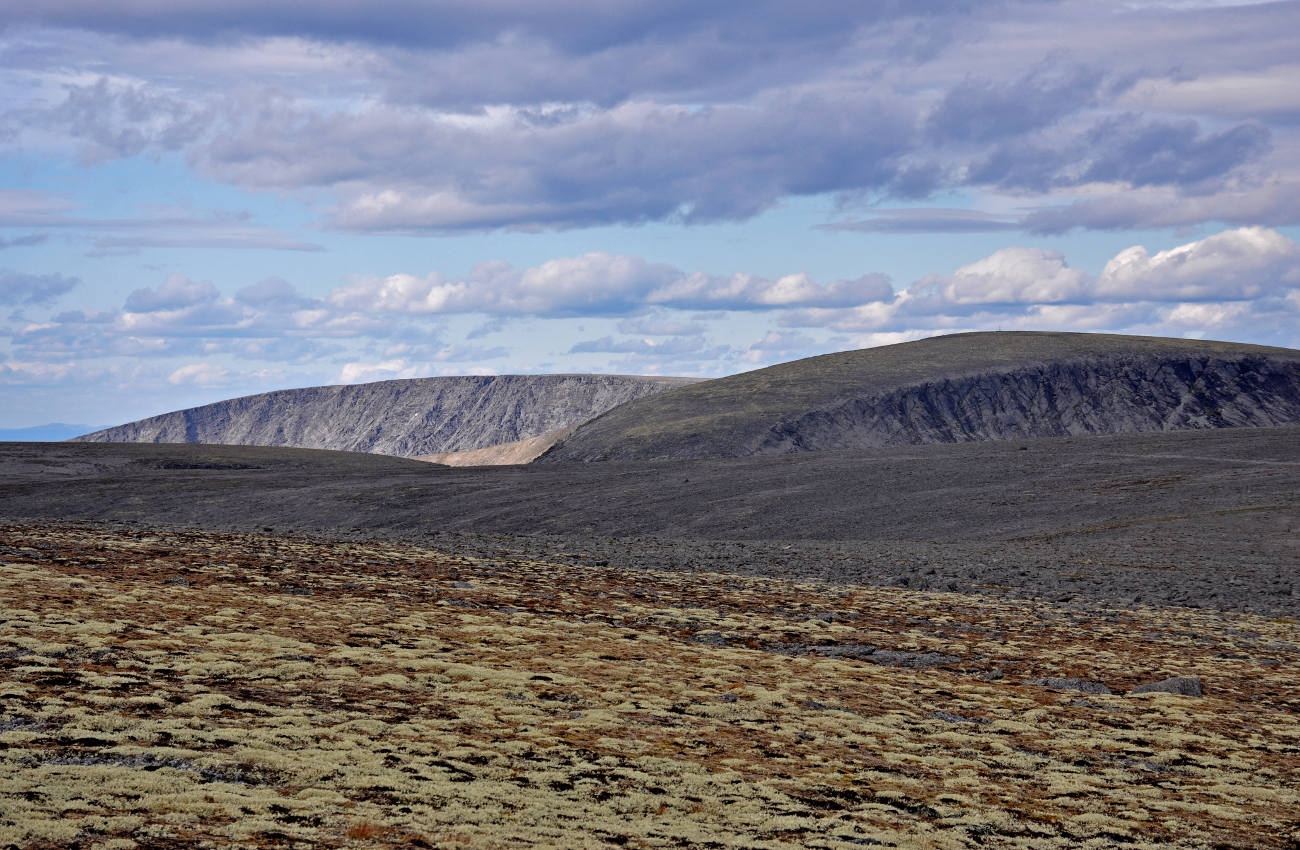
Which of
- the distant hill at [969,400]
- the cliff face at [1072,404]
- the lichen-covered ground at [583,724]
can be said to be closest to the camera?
the lichen-covered ground at [583,724]

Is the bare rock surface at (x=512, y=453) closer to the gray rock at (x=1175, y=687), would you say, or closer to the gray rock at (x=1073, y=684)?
the gray rock at (x=1073, y=684)

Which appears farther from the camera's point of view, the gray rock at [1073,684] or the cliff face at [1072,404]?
the cliff face at [1072,404]

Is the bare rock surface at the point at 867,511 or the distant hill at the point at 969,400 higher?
the distant hill at the point at 969,400

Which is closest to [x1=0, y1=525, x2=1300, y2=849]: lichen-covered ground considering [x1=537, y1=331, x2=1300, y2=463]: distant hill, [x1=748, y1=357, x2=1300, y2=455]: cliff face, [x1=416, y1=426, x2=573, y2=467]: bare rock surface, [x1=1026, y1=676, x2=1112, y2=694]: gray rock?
[x1=1026, y1=676, x2=1112, y2=694]: gray rock

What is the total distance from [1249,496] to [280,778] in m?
47.3


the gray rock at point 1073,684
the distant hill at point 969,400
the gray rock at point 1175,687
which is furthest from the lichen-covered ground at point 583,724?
the distant hill at point 969,400

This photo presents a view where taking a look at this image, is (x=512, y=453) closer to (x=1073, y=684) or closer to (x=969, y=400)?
(x=969, y=400)

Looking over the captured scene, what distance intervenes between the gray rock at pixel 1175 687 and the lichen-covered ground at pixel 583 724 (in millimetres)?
300

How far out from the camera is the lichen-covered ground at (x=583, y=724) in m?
8.74

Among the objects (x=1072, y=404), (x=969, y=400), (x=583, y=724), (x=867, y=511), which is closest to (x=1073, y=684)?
(x=583, y=724)

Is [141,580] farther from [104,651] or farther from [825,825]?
[825,825]

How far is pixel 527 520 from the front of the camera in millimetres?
51938

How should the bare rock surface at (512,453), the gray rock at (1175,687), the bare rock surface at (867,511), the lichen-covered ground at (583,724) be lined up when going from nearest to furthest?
1. the lichen-covered ground at (583,724)
2. the gray rock at (1175,687)
3. the bare rock surface at (867,511)
4. the bare rock surface at (512,453)

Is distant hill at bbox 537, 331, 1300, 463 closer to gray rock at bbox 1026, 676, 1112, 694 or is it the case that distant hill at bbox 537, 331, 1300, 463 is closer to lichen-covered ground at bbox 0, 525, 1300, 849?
lichen-covered ground at bbox 0, 525, 1300, 849
